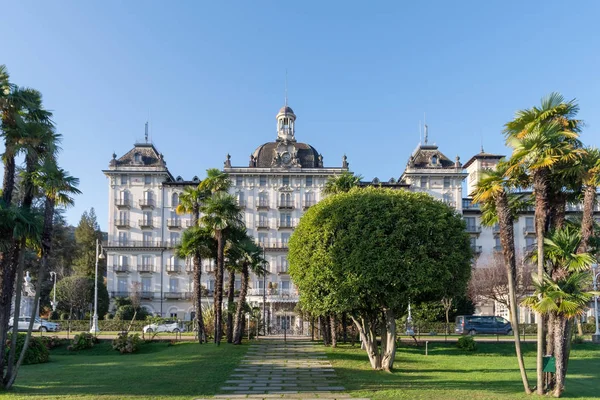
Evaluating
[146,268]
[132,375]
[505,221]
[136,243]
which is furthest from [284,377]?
[136,243]

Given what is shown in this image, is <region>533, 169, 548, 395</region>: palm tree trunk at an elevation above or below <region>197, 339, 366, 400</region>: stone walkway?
above

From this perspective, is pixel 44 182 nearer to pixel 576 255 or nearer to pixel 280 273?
pixel 576 255

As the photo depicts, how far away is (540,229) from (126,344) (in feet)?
73.6

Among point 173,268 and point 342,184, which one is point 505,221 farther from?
point 173,268

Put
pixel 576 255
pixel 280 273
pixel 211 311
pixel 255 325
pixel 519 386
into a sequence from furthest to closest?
pixel 280 273 → pixel 255 325 → pixel 211 311 → pixel 519 386 → pixel 576 255

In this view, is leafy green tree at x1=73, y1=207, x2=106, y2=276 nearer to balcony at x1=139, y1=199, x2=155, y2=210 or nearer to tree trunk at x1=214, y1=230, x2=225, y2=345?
balcony at x1=139, y1=199, x2=155, y2=210

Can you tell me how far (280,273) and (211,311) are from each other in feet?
86.5

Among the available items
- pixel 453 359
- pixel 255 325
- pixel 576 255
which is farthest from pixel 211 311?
pixel 576 255

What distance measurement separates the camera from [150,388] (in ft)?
53.9

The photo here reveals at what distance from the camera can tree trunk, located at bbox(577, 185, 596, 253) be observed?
14.9 m

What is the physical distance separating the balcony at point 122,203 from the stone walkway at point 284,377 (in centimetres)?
4021

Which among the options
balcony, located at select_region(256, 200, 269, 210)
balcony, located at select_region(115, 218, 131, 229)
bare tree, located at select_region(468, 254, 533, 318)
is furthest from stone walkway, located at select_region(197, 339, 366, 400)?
balcony, located at select_region(115, 218, 131, 229)

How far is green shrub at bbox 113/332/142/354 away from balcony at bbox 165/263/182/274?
3415cm

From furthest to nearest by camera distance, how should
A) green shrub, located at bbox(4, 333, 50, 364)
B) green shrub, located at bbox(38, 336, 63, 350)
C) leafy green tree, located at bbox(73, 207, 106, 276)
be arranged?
1. leafy green tree, located at bbox(73, 207, 106, 276)
2. green shrub, located at bbox(38, 336, 63, 350)
3. green shrub, located at bbox(4, 333, 50, 364)
